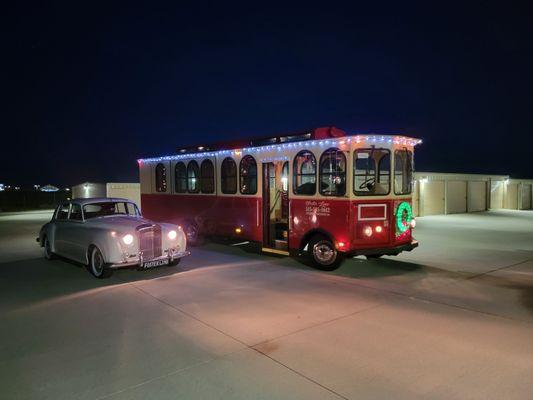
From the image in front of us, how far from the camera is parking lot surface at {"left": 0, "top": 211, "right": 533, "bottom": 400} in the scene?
4000 mm

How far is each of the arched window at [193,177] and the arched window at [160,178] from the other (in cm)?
148

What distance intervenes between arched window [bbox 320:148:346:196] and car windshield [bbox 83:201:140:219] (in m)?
4.69

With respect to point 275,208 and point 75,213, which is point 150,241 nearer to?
point 75,213

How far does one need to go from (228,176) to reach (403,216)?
5.06 meters

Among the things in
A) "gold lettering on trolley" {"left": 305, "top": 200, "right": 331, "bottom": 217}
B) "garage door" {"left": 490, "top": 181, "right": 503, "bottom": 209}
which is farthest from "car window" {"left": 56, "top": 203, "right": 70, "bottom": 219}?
"garage door" {"left": 490, "top": 181, "right": 503, "bottom": 209}

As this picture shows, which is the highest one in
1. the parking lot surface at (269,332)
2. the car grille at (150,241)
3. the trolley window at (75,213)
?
the trolley window at (75,213)

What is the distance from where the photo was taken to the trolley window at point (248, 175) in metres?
11.1

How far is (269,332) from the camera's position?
17.7ft

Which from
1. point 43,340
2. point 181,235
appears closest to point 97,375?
point 43,340

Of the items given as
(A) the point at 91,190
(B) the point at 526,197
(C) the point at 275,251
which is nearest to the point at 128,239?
(C) the point at 275,251

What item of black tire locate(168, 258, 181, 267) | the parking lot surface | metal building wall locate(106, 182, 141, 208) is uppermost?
metal building wall locate(106, 182, 141, 208)

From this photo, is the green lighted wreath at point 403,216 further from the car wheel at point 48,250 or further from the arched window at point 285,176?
the car wheel at point 48,250

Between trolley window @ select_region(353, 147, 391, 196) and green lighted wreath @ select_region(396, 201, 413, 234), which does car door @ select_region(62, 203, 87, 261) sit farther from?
green lighted wreath @ select_region(396, 201, 413, 234)

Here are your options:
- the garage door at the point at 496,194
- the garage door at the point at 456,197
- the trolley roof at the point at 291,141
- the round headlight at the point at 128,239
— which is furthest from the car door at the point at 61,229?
the garage door at the point at 496,194
